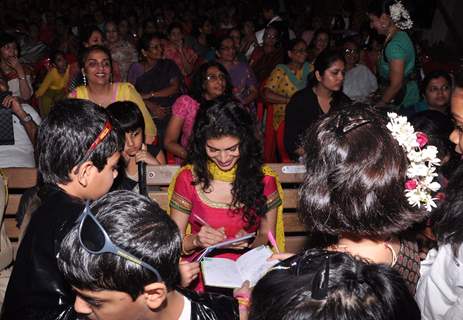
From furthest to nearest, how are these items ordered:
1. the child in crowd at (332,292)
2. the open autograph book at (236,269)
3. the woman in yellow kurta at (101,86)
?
the woman in yellow kurta at (101,86) → the open autograph book at (236,269) → the child in crowd at (332,292)

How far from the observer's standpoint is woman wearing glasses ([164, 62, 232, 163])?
13.5 ft

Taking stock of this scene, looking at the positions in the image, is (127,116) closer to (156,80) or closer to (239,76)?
(156,80)

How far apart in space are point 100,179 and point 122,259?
68cm

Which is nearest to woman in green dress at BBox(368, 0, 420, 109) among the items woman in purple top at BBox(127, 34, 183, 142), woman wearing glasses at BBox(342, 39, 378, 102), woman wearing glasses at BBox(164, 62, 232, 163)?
woman wearing glasses at BBox(342, 39, 378, 102)

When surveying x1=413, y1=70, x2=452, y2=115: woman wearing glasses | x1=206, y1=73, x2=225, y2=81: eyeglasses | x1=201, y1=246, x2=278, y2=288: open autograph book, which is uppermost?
x1=206, y1=73, x2=225, y2=81: eyeglasses

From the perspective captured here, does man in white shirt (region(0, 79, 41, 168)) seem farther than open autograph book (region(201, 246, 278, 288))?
Yes

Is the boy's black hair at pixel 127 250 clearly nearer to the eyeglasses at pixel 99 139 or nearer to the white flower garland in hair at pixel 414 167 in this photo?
the eyeglasses at pixel 99 139

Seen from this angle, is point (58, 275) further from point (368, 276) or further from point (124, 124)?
point (124, 124)

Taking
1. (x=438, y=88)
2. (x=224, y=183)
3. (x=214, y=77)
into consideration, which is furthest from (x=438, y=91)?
(x=224, y=183)

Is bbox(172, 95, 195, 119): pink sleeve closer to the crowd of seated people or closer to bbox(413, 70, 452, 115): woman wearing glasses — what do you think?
the crowd of seated people

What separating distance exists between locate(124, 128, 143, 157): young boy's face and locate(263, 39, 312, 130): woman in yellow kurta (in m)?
2.17

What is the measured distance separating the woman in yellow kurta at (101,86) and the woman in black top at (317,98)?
3.93 ft

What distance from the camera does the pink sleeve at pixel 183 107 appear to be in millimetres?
4180

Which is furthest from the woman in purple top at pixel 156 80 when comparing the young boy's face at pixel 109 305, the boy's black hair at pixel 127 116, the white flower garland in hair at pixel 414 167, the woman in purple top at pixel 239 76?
the young boy's face at pixel 109 305
